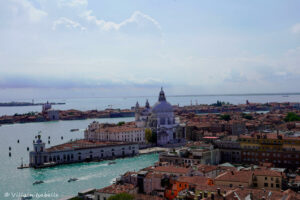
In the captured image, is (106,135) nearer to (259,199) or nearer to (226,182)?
(226,182)

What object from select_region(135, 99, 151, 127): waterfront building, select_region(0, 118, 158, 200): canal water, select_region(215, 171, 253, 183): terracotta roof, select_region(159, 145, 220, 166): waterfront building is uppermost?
select_region(135, 99, 151, 127): waterfront building

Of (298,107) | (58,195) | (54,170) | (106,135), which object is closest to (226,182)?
(58,195)

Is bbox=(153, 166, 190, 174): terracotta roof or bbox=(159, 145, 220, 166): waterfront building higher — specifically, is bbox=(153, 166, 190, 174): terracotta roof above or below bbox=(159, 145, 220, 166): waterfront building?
above

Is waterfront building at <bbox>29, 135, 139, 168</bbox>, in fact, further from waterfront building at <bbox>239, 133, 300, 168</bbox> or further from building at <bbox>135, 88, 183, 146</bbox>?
waterfront building at <bbox>239, 133, 300, 168</bbox>

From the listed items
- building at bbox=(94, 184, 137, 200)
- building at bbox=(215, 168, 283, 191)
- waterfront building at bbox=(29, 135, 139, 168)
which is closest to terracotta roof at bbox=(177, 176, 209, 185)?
building at bbox=(215, 168, 283, 191)

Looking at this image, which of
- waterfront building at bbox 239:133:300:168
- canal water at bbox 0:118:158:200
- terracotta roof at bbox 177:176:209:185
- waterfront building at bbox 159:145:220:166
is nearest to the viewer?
terracotta roof at bbox 177:176:209:185

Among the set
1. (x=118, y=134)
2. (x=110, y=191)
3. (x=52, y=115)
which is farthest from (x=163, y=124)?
(x=52, y=115)

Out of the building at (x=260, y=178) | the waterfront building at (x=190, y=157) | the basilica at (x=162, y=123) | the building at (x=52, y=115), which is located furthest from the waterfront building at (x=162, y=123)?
the building at (x=52, y=115)

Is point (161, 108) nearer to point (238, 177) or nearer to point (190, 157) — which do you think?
point (190, 157)
